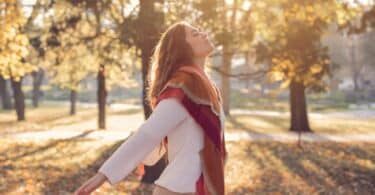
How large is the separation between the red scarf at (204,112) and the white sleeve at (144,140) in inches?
2.5

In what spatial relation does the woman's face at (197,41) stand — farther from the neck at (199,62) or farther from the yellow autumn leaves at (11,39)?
the yellow autumn leaves at (11,39)

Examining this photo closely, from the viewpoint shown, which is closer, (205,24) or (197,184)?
(197,184)

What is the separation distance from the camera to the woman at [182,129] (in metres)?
2.67

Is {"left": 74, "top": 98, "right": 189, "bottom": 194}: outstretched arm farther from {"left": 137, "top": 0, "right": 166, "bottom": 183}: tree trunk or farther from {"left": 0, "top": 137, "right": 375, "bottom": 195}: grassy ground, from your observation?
{"left": 137, "top": 0, "right": 166, "bottom": 183}: tree trunk

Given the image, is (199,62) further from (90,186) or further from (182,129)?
(90,186)

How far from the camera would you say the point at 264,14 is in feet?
59.7

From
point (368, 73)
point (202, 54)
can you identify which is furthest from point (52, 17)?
point (368, 73)

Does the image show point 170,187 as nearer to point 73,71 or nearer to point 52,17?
point 52,17

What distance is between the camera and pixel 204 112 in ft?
9.09

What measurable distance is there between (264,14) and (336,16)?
467 centimetres

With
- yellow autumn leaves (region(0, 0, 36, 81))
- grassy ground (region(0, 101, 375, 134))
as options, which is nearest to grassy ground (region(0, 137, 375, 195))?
yellow autumn leaves (region(0, 0, 36, 81))

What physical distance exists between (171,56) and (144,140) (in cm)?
52

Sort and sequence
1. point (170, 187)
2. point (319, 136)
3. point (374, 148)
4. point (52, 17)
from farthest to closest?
point (319, 136)
point (52, 17)
point (374, 148)
point (170, 187)

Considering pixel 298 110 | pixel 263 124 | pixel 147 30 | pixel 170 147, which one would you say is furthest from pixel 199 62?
pixel 263 124
